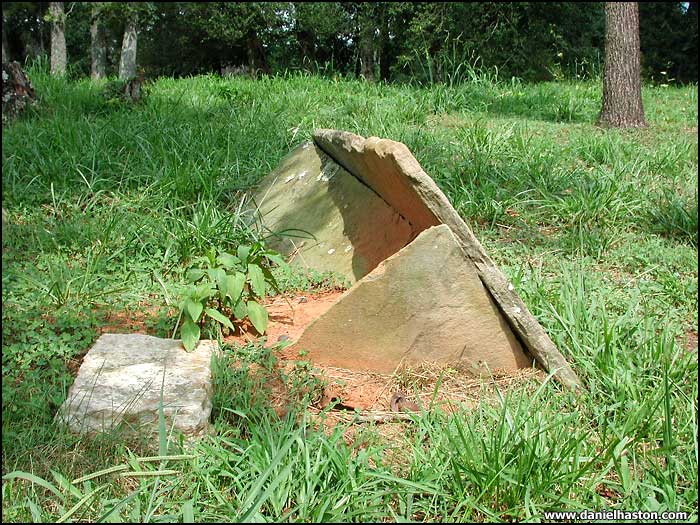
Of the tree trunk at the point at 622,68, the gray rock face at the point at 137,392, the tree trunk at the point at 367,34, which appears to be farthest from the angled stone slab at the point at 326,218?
the tree trunk at the point at 367,34

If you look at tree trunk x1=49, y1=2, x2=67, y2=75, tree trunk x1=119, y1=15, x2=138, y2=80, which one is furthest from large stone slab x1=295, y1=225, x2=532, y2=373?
tree trunk x1=49, y1=2, x2=67, y2=75

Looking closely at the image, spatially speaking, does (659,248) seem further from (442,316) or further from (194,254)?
(194,254)

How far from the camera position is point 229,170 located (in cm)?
511

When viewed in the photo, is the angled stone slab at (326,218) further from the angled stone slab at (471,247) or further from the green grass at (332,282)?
the angled stone slab at (471,247)

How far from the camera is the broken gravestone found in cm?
298

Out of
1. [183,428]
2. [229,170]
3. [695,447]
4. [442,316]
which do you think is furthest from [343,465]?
[229,170]

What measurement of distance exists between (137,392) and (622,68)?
5.76m

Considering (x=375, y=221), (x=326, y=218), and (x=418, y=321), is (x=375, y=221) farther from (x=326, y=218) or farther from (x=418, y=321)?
(x=418, y=321)

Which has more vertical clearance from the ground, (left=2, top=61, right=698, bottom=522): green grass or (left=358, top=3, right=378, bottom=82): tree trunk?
(left=358, top=3, right=378, bottom=82): tree trunk

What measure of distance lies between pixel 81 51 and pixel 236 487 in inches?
1156

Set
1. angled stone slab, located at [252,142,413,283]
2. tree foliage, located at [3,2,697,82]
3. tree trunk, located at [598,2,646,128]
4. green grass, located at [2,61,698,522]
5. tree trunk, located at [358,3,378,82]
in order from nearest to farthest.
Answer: green grass, located at [2,61,698,522] → angled stone slab, located at [252,142,413,283] → tree trunk, located at [598,2,646,128] → tree foliage, located at [3,2,697,82] → tree trunk, located at [358,3,378,82]

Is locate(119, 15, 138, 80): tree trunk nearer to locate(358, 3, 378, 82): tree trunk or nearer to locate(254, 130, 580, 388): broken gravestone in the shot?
locate(358, 3, 378, 82): tree trunk

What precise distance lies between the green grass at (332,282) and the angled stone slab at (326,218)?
201 millimetres

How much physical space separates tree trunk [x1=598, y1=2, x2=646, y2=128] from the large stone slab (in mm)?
4329
